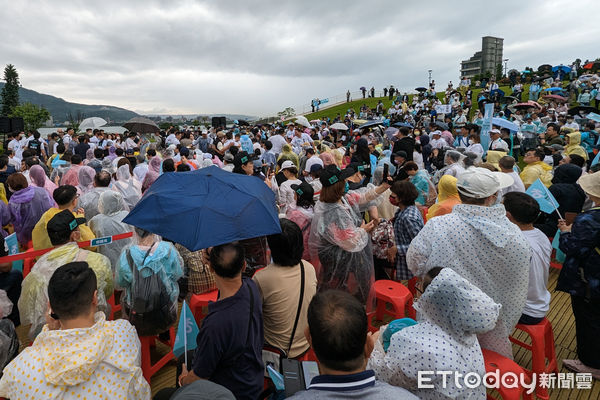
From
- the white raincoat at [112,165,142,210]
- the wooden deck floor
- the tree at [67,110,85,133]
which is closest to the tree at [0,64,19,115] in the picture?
the tree at [67,110,85,133]

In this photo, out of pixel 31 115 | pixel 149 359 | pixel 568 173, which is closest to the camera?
pixel 149 359

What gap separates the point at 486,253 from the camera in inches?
102

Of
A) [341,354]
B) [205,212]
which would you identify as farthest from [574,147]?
[341,354]

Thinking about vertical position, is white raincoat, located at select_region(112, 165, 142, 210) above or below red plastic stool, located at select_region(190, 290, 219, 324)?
above

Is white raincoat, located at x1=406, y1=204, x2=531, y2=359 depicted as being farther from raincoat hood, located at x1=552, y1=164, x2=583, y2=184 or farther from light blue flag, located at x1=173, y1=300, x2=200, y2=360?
raincoat hood, located at x1=552, y1=164, x2=583, y2=184

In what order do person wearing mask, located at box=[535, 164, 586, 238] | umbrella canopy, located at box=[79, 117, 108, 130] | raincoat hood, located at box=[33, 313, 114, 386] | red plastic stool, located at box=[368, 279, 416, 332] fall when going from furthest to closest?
umbrella canopy, located at box=[79, 117, 108, 130]
person wearing mask, located at box=[535, 164, 586, 238]
red plastic stool, located at box=[368, 279, 416, 332]
raincoat hood, located at box=[33, 313, 114, 386]

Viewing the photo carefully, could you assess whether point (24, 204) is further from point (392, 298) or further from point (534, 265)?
point (534, 265)

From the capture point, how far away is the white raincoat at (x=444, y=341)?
5.52 feet

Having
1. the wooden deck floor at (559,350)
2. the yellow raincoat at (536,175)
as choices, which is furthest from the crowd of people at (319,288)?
the yellow raincoat at (536,175)

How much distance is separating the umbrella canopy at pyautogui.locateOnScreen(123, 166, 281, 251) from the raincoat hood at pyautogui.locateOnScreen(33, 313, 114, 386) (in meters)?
0.73

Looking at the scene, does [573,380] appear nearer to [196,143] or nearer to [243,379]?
[243,379]

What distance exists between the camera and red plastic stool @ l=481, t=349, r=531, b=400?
7.34 ft

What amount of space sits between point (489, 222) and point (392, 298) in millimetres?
1371

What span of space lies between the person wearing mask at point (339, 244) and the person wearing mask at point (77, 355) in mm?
1894
